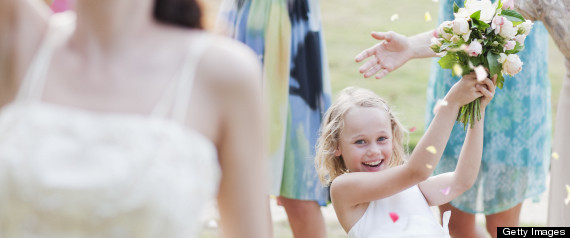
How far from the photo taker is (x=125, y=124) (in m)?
1.63

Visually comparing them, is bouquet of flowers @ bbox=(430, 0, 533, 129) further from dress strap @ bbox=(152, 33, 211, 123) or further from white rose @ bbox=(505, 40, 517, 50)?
dress strap @ bbox=(152, 33, 211, 123)

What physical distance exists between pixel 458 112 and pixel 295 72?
1.15m

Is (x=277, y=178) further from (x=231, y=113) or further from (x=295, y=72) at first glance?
(x=231, y=113)

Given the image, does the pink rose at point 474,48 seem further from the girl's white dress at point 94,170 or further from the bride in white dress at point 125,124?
the girl's white dress at point 94,170

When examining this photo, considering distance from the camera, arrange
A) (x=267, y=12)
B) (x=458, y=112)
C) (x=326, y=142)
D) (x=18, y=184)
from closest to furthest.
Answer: (x=18, y=184) → (x=458, y=112) → (x=326, y=142) → (x=267, y=12)

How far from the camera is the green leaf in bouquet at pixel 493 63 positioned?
3193 millimetres

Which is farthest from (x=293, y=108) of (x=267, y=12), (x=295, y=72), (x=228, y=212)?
(x=228, y=212)

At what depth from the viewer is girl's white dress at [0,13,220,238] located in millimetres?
1596

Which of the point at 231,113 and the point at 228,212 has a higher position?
the point at 231,113

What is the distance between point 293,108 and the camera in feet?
14.2

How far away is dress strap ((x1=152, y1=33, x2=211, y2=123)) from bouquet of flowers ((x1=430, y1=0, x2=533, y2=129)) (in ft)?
5.42

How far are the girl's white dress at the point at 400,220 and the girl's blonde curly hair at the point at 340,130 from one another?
18 centimetres
